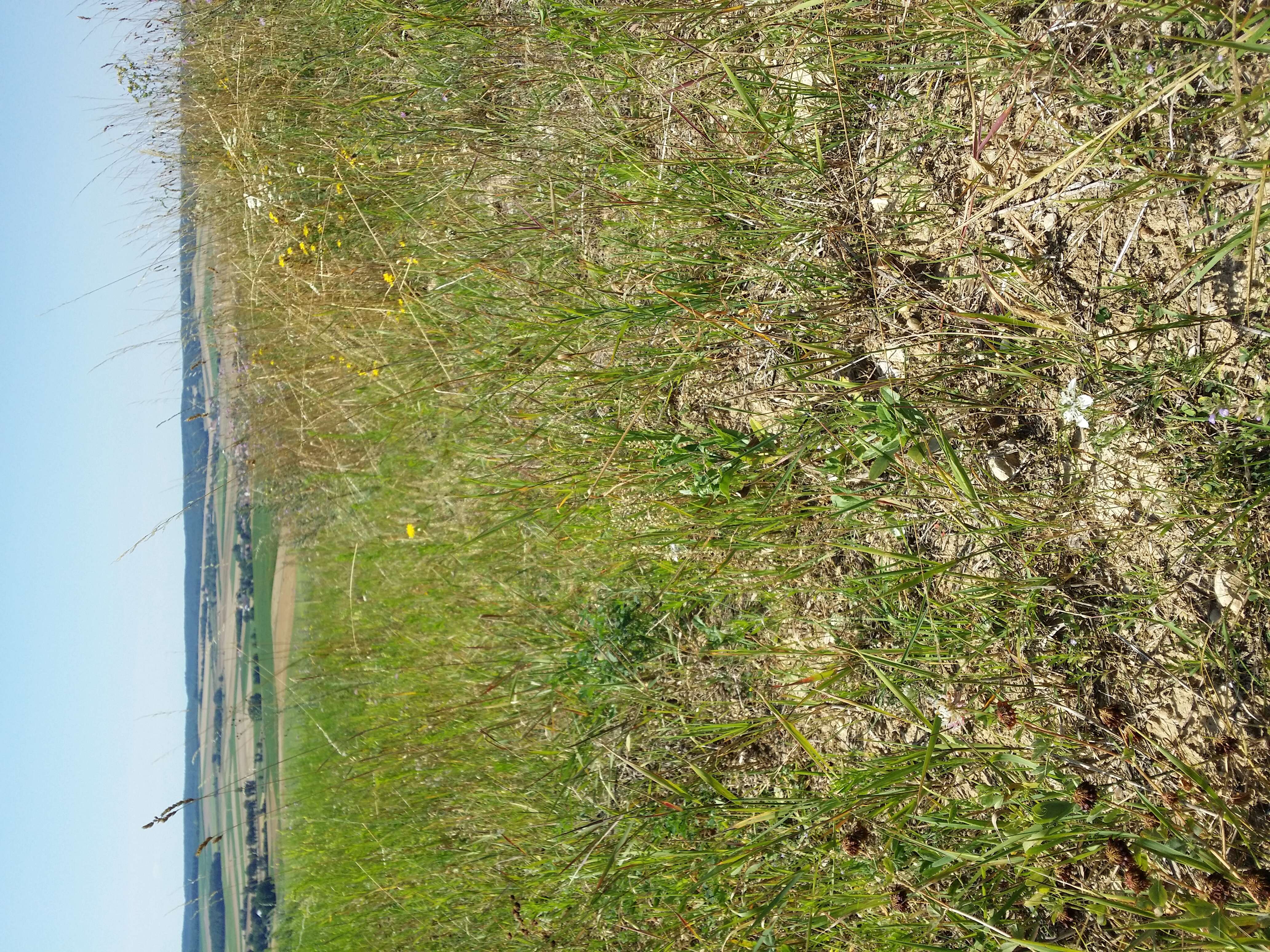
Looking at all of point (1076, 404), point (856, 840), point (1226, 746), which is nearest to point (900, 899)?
point (856, 840)

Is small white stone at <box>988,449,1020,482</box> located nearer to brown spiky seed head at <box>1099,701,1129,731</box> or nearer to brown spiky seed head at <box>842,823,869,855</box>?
brown spiky seed head at <box>1099,701,1129,731</box>

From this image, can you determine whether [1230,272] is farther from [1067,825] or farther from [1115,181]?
[1067,825]

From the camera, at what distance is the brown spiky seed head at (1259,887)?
59.6 inches

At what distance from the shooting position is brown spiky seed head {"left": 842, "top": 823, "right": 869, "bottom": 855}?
2213mm

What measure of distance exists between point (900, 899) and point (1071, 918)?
443 mm

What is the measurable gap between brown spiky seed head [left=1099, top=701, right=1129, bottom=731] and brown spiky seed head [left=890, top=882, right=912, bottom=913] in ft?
2.49

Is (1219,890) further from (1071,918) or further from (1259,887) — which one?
(1071,918)

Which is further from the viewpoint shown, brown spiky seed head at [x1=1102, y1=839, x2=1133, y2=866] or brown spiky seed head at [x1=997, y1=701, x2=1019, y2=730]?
brown spiky seed head at [x1=997, y1=701, x2=1019, y2=730]

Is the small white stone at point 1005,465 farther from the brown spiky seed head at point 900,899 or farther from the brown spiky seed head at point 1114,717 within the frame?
the brown spiky seed head at point 900,899

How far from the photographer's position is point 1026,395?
1.96 meters

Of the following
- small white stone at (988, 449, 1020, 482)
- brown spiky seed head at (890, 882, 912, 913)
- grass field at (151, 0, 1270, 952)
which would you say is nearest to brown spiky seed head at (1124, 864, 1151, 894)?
grass field at (151, 0, 1270, 952)

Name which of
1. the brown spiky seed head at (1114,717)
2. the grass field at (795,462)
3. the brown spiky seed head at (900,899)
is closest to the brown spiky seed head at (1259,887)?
the grass field at (795,462)

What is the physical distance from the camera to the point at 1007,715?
1.92 m

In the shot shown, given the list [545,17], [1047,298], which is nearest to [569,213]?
[545,17]
